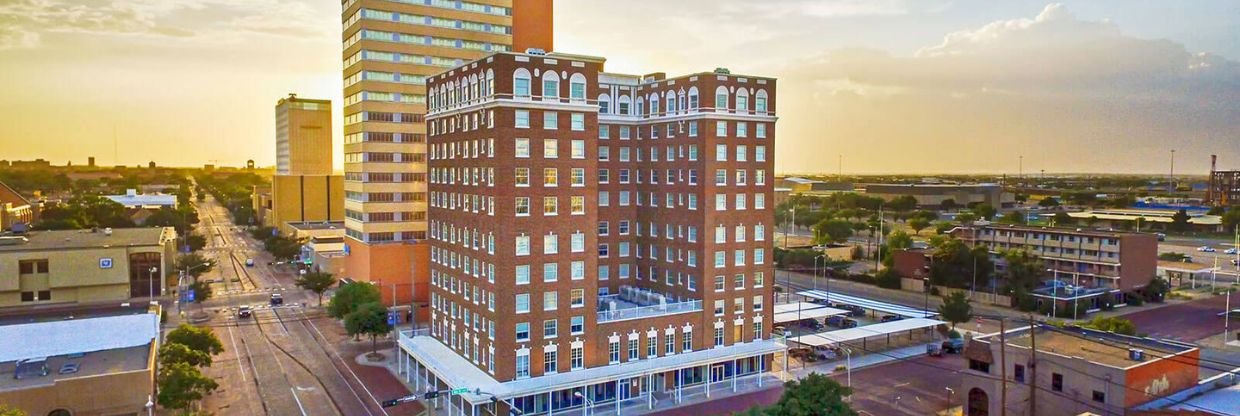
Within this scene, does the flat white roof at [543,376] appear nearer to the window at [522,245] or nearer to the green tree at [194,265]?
the window at [522,245]

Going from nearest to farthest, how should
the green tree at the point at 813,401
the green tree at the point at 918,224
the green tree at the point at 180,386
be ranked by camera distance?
the green tree at the point at 813,401
the green tree at the point at 180,386
the green tree at the point at 918,224

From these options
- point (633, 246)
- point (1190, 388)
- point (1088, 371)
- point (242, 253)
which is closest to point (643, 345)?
point (633, 246)

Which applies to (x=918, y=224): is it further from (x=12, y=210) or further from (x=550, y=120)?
(x=12, y=210)

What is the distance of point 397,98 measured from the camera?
9162 cm

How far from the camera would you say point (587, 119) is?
52.8 meters

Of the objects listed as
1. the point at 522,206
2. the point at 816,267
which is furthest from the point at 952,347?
the point at 522,206

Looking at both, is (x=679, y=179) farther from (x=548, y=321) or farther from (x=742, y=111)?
(x=548, y=321)

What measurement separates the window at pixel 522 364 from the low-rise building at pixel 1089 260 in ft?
220

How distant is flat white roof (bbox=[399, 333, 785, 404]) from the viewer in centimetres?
4856

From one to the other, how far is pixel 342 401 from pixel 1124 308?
307 feet

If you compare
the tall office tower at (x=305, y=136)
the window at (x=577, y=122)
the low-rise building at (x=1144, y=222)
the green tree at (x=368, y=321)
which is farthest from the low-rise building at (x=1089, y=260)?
the tall office tower at (x=305, y=136)

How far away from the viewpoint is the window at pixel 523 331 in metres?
50.0

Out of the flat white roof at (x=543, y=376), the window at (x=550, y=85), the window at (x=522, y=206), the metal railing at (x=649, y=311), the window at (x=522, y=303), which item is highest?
the window at (x=550, y=85)

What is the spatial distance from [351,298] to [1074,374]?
61611 mm
